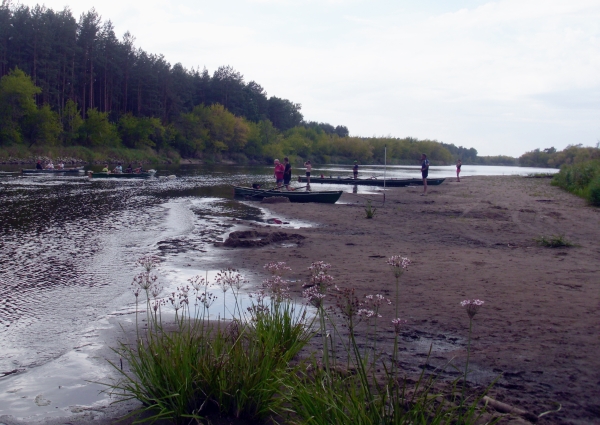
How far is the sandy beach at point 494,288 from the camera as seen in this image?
16.3 ft

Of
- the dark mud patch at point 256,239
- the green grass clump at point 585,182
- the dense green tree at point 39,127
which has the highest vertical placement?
the dense green tree at point 39,127

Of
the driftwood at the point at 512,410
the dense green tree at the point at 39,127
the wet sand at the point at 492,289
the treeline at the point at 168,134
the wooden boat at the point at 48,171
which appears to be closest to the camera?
the driftwood at the point at 512,410

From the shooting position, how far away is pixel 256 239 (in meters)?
14.7

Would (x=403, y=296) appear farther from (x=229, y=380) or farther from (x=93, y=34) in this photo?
(x=93, y=34)

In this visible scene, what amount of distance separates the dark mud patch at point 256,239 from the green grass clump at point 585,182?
16237mm

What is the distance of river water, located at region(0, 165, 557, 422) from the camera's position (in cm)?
552

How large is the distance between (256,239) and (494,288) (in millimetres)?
7553

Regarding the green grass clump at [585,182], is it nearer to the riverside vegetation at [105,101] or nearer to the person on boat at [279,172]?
the person on boat at [279,172]

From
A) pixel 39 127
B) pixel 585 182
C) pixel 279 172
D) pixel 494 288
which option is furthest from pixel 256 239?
pixel 39 127

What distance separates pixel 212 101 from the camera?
11938 centimetres

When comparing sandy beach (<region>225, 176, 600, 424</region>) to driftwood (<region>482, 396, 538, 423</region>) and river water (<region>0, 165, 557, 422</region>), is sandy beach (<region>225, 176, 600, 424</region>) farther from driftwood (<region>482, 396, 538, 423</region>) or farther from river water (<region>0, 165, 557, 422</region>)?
river water (<region>0, 165, 557, 422</region>)

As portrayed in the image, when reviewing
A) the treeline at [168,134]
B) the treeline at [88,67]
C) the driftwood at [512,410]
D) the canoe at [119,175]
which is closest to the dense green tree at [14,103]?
the treeline at [168,134]

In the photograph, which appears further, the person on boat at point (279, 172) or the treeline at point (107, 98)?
the treeline at point (107, 98)

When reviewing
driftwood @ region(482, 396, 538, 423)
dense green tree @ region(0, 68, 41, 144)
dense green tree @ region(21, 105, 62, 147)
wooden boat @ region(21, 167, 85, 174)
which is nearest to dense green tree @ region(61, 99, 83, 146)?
dense green tree @ region(21, 105, 62, 147)
